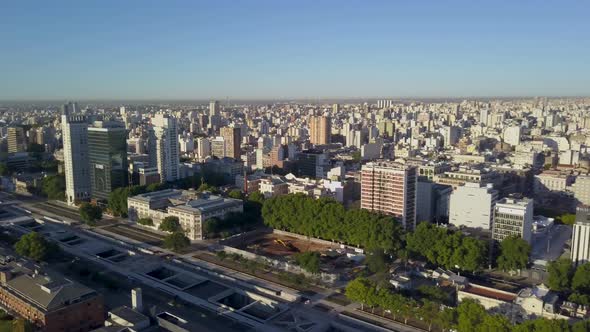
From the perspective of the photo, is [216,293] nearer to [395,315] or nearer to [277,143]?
[395,315]

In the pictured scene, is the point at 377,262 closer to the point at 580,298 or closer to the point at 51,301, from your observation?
the point at 580,298

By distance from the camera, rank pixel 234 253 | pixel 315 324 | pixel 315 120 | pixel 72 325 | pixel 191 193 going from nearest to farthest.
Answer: pixel 72 325, pixel 315 324, pixel 234 253, pixel 191 193, pixel 315 120

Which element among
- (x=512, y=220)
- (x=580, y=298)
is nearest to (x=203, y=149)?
(x=512, y=220)

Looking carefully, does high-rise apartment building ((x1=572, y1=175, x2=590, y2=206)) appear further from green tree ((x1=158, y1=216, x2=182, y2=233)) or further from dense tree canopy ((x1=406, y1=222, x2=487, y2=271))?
green tree ((x1=158, y1=216, x2=182, y2=233))

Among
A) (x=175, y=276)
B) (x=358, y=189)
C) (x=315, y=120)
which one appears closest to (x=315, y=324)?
(x=175, y=276)

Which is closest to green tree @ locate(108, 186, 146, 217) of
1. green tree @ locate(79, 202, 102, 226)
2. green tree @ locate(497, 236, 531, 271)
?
green tree @ locate(79, 202, 102, 226)

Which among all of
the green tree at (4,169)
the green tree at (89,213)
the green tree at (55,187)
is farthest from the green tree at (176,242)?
the green tree at (4,169)

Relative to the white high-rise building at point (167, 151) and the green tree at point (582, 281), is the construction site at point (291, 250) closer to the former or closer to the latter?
the green tree at point (582, 281)
